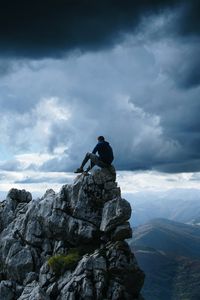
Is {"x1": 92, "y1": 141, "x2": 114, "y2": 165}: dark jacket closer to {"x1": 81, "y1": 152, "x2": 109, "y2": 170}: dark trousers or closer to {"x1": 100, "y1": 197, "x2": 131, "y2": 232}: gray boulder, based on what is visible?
{"x1": 81, "y1": 152, "x2": 109, "y2": 170}: dark trousers

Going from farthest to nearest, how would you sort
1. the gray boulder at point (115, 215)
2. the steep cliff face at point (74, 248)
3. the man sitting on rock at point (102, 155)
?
1. the man sitting on rock at point (102, 155)
2. the gray boulder at point (115, 215)
3. the steep cliff face at point (74, 248)

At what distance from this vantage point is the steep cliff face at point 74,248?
38.7 metres

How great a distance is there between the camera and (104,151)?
47.9 metres

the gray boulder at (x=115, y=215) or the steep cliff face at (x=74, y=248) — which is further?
the gray boulder at (x=115, y=215)

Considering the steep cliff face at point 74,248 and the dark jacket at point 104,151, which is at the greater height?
the dark jacket at point 104,151

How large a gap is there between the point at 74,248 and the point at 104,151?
1211cm

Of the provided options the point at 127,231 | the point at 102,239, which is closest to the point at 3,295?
the point at 102,239

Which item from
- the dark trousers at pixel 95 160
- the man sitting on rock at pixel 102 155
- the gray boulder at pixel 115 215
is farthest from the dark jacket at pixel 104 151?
the gray boulder at pixel 115 215

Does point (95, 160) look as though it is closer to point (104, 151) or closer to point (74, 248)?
point (104, 151)

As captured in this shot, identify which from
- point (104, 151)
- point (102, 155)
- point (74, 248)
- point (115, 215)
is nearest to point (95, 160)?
point (102, 155)

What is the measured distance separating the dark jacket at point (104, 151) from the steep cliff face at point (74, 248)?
1657 millimetres

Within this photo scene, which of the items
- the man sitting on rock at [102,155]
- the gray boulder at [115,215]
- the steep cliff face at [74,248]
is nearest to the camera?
the steep cliff face at [74,248]

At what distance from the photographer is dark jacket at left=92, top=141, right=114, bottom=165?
47938mm

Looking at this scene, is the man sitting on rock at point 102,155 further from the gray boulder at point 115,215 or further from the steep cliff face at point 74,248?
the gray boulder at point 115,215
